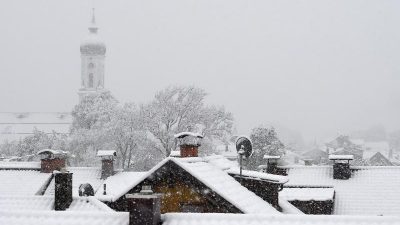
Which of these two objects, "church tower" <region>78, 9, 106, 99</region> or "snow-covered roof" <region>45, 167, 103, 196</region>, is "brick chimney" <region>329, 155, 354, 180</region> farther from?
"church tower" <region>78, 9, 106, 99</region>

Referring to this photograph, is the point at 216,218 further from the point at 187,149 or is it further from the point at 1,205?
the point at 187,149

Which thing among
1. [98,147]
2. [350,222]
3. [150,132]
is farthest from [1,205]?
[98,147]

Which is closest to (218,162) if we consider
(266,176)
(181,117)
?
(266,176)

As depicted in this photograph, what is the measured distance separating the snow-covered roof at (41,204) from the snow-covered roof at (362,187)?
11.8 meters

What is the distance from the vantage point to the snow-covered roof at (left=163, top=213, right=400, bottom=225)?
1201cm

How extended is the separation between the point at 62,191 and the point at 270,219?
30.5 feet

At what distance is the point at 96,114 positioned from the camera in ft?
213

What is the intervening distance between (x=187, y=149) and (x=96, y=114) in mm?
43510

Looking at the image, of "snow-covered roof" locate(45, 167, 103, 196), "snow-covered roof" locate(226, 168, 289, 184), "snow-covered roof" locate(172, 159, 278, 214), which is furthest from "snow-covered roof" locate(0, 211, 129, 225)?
"snow-covered roof" locate(45, 167, 103, 196)

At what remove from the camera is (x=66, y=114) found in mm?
143750

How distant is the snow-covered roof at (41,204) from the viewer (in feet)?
56.3

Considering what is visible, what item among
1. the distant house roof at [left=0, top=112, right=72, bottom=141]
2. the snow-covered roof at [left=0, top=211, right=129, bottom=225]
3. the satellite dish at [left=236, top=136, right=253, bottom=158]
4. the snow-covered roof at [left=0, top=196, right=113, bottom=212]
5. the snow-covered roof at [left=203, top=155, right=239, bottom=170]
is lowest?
the snow-covered roof at [left=0, top=196, right=113, bottom=212]

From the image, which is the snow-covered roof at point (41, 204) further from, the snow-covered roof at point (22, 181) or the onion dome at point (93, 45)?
the onion dome at point (93, 45)

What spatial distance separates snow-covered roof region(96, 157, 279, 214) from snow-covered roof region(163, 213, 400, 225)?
19.1 feet
